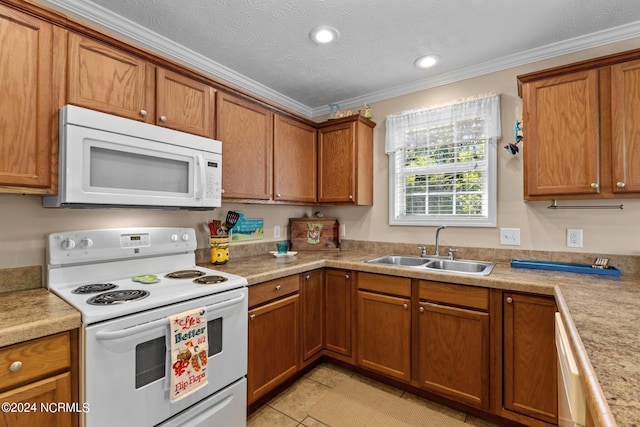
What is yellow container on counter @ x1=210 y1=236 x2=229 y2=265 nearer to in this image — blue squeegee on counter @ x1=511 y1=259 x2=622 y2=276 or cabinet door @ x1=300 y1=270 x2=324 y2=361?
cabinet door @ x1=300 y1=270 x2=324 y2=361

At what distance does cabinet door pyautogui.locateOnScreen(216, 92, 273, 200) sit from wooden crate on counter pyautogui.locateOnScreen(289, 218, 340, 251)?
640 mm

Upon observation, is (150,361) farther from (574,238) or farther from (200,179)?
(574,238)

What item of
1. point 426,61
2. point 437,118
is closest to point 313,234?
point 437,118

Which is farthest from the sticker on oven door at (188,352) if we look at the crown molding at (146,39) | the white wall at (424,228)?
the crown molding at (146,39)

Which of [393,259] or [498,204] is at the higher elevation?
[498,204]

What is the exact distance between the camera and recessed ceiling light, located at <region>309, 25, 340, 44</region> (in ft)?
6.49

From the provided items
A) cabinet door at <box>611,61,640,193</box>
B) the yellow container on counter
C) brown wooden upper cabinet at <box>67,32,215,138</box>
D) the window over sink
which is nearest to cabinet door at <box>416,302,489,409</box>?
the window over sink

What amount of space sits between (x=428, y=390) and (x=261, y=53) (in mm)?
2641

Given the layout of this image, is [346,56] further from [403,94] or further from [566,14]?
[566,14]

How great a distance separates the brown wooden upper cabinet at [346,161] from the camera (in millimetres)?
2812

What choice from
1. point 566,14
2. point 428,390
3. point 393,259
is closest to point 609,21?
point 566,14

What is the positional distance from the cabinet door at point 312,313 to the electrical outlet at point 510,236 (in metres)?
1.43

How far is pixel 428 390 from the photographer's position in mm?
2070

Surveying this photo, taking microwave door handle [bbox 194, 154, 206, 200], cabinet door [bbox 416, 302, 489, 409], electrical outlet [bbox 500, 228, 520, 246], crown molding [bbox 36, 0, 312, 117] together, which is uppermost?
crown molding [bbox 36, 0, 312, 117]
